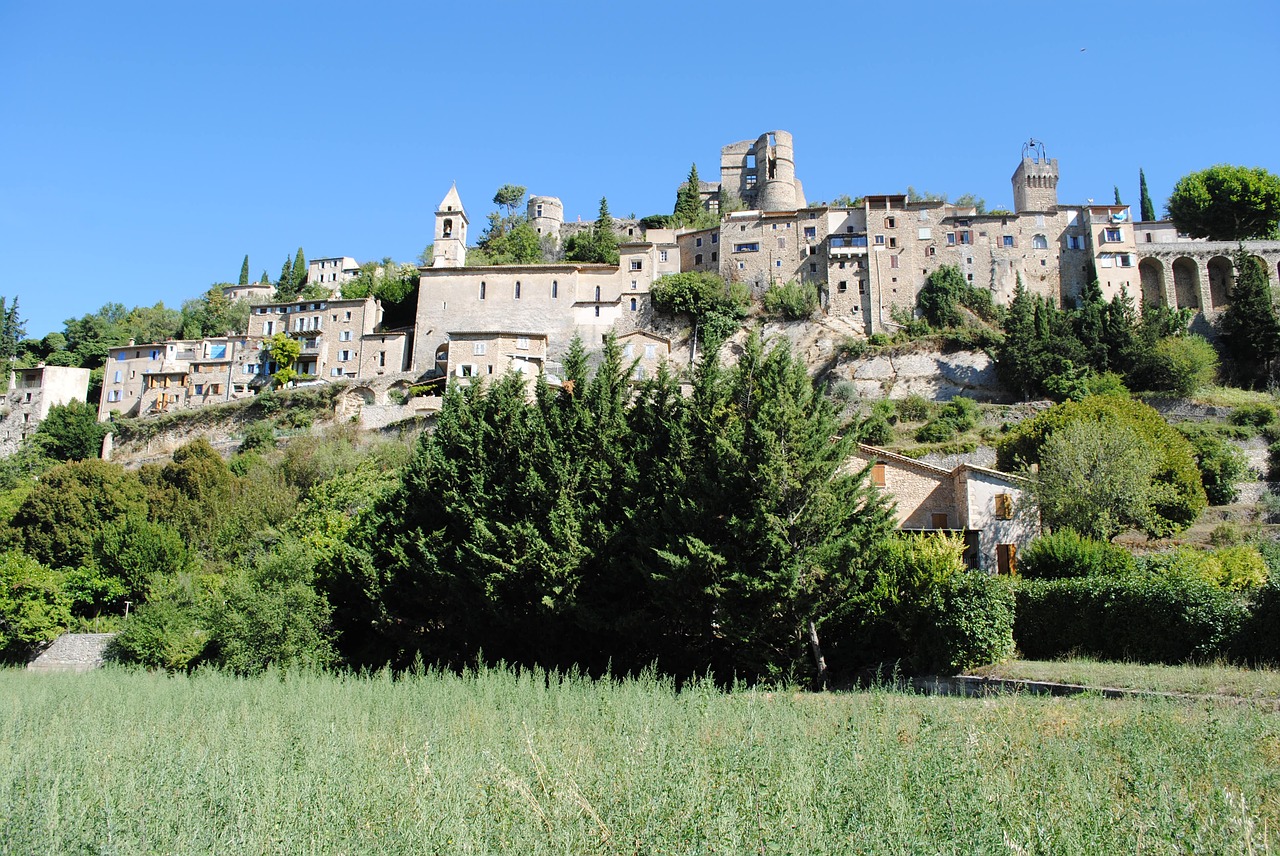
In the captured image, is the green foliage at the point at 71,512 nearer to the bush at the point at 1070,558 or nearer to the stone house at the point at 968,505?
the stone house at the point at 968,505

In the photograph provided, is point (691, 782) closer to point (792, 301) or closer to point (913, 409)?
point (913, 409)

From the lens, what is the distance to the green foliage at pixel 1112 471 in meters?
32.7

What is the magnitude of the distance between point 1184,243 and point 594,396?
59.3 meters

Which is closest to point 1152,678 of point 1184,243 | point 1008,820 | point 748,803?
point 1008,820

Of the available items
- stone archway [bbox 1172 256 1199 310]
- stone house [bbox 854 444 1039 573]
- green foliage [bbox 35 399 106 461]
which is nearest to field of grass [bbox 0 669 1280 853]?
stone house [bbox 854 444 1039 573]

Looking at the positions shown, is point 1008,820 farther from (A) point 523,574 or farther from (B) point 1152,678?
(A) point 523,574

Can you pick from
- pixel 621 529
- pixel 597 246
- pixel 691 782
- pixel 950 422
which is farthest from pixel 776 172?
pixel 691 782

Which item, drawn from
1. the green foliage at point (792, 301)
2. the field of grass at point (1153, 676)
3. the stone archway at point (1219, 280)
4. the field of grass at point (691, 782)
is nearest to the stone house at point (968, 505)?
the field of grass at point (1153, 676)

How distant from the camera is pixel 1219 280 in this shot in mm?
65938

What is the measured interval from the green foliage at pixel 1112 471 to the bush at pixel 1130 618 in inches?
490

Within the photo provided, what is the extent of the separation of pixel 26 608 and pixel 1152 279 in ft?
237

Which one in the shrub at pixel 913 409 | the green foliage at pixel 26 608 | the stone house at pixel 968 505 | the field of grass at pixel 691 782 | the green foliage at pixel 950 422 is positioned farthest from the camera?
the shrub at pixel 913 409

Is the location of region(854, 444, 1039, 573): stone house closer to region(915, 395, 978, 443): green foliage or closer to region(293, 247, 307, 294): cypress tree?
region(915, 395, 978, 443): green foliage

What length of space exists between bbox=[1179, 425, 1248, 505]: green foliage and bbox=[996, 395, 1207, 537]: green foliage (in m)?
2.09
